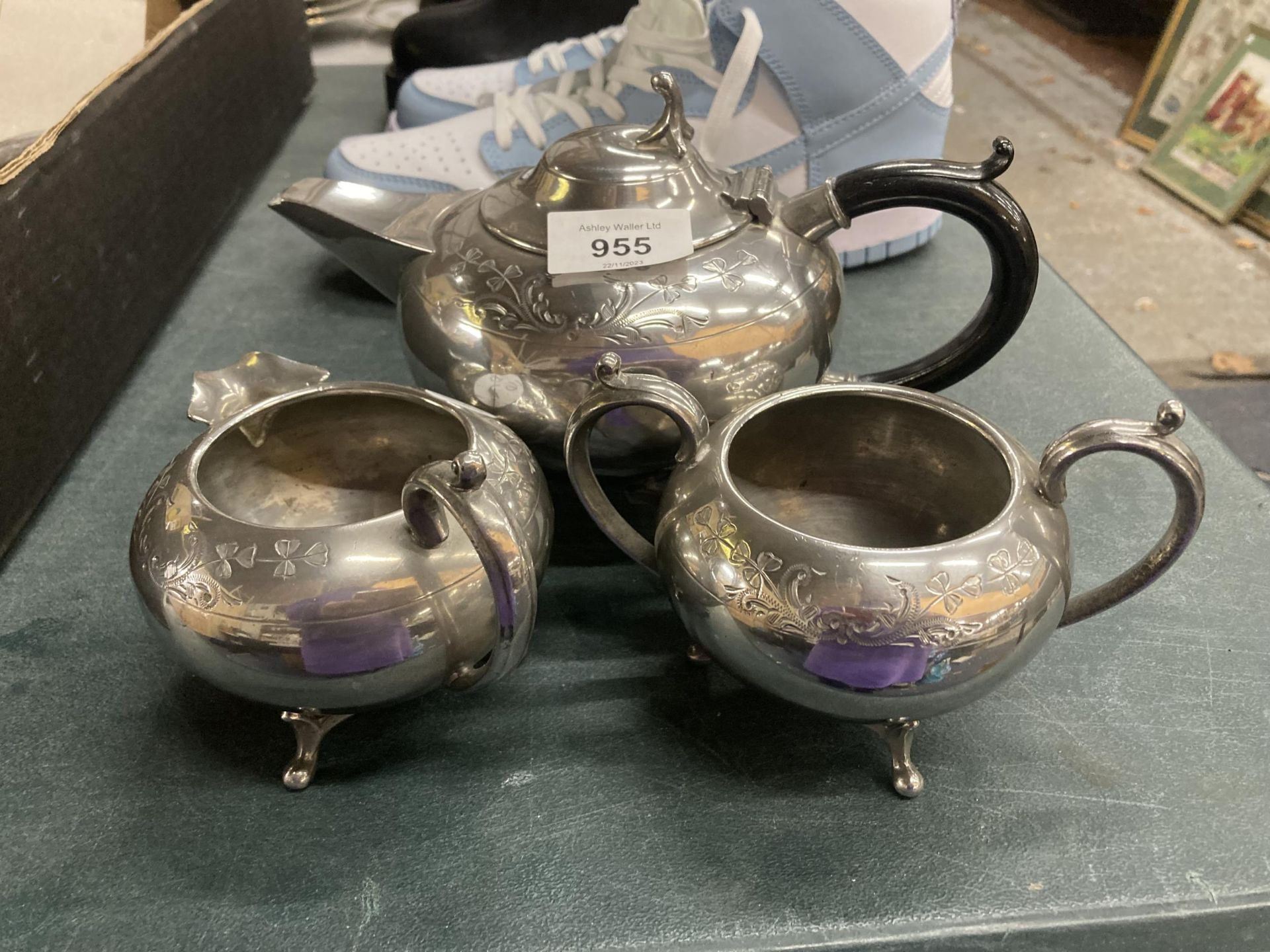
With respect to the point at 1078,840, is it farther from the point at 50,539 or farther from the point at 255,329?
the point at 255,329

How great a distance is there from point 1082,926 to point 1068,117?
2.02 metres

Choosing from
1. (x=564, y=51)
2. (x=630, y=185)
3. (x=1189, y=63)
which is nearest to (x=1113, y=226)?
(x=1189, y=63)

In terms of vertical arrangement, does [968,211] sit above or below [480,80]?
above

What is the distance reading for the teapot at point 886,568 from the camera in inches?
15.9

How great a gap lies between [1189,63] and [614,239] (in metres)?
1.68

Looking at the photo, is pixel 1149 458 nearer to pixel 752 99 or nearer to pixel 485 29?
pixel 752 99

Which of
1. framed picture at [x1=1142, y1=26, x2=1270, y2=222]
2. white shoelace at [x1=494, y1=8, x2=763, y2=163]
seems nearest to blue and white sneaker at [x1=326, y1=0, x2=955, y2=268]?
white shoelace at [x1=494, y1=8, x2=763, y2=163]

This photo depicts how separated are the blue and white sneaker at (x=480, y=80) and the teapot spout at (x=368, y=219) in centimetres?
38

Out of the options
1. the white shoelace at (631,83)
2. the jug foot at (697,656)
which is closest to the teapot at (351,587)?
the jug foot at (697,656)

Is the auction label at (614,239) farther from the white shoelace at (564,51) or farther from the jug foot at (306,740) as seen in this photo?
the white shoelace at (564,51)

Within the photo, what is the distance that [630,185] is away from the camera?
546 millimetres

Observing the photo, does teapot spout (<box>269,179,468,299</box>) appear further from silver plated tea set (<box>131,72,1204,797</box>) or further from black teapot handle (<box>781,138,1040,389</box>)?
black teapot handle (<box>781,138,1040,389</box>)

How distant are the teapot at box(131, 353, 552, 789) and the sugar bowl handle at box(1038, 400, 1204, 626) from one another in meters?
0.24

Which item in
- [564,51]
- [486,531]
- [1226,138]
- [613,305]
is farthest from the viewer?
[1226,138]
